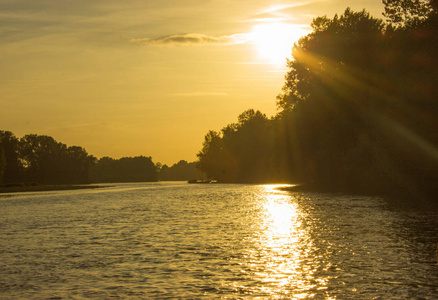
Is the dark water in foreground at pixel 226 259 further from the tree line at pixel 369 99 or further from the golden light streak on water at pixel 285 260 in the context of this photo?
the tree line at pixel 369 99

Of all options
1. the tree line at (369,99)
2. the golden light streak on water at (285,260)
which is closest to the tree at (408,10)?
the tree line at (369,99)

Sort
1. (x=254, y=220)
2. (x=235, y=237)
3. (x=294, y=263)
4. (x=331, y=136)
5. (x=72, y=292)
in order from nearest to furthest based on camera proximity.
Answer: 1. (x=72, y=292)
2. (x=294, y=263)
3. (x=235, y=237)
4. (x=254, y=220)
5. (x=331, y=136)

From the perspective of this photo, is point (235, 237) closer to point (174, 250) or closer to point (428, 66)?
point (174, 250)

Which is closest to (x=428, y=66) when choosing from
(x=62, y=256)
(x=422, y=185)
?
(x=422, y=185)

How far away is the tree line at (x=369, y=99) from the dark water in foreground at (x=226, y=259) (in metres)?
20.7

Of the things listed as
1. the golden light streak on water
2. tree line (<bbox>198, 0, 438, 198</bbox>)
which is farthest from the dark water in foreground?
tree line (<bbox>198, 0, 438, 198</bbox>)

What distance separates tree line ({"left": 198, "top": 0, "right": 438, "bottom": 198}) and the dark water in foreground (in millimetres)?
20737

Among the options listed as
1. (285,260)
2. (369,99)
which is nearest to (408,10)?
(369,99)

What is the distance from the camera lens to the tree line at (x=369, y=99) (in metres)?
55.6

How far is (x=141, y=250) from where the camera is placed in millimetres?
24797

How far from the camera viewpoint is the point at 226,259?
72.3 feet

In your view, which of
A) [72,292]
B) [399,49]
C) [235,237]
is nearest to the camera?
[72,292]

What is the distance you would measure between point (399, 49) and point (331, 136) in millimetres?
25814

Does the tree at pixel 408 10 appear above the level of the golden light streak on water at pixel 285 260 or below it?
above
